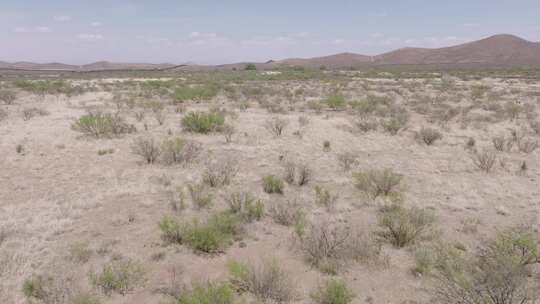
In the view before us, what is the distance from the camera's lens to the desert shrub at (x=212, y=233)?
4742mm

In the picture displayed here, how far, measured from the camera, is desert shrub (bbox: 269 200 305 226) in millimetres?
5580

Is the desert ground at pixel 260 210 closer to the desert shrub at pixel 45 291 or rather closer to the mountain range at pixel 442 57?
the desert shrub at pixel 45 291

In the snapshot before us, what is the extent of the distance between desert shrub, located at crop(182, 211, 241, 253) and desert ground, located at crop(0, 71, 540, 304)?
0.02 metres

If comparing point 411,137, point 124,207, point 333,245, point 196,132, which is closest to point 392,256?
point 333,245

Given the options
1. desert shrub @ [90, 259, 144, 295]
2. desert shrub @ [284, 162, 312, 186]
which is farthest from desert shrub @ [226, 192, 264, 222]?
desert shrub @ [90, 259, 144, 295]

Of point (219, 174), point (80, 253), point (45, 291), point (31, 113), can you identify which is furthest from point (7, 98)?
point (45, 291)

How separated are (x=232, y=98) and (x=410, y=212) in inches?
633

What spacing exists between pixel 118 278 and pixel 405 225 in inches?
145

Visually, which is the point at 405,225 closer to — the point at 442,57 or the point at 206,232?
the point at 206,232

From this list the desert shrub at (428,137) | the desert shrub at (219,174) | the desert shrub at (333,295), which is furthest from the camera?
the desert shrub at (428,137)

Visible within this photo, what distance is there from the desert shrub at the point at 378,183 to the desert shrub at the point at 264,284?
10.9ft

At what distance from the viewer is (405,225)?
16.3 ft

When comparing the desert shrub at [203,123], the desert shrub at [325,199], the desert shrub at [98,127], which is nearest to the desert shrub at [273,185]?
the desert shrub at [325,199]

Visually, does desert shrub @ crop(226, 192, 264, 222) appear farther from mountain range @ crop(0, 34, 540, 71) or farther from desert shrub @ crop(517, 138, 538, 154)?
mountain range @ crop(0, 34, 540, 71)
